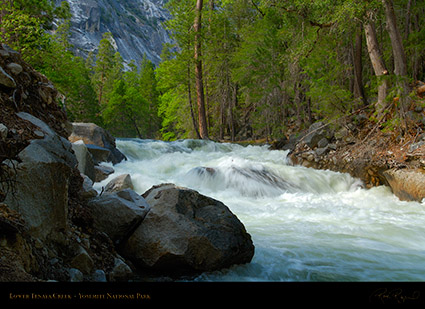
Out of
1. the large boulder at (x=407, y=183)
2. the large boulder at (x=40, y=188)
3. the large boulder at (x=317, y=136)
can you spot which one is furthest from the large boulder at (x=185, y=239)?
the large boulder at (x=317, y=136)

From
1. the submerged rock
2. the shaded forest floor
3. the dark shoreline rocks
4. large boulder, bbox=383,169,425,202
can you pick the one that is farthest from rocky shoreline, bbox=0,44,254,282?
the shaded forest floor

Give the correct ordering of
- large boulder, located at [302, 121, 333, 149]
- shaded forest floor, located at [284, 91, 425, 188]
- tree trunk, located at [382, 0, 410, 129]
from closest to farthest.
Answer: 1. shaded forest floor, located at [284, 91, 425, 188]
2. tree trunk, located at [382, 0, 410, 129]
3. large boulder, located at [302, 121, 333, 149]

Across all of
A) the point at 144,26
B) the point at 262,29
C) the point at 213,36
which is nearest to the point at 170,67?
the point at 213,36

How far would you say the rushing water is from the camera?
3.83m

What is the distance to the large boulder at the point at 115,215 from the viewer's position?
11.0 ft

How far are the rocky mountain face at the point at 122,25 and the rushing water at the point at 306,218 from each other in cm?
8181

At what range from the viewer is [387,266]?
159 inches

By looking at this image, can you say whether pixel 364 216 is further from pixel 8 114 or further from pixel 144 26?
pixel 144 26

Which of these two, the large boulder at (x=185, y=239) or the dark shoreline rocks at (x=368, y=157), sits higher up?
the dark shoreline rocks at (x=368, y=157)

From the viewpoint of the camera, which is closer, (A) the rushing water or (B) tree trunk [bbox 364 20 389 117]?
(A) the rushing water
